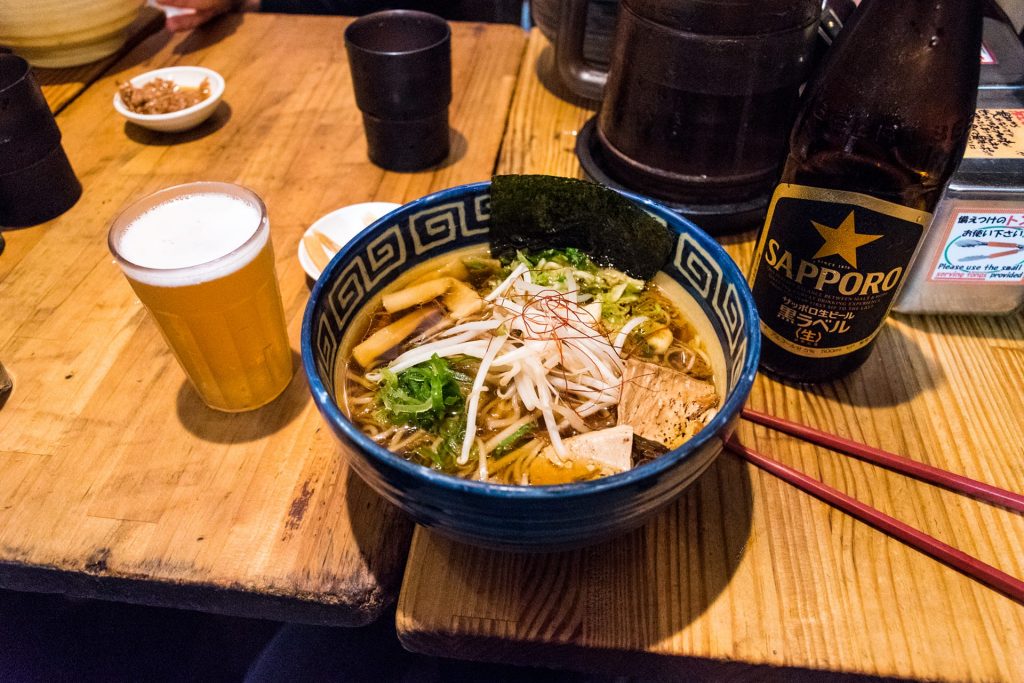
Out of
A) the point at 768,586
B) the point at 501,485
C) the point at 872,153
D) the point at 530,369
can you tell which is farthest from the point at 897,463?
the point at 501,485

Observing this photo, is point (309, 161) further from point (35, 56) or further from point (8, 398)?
point (35, 56)

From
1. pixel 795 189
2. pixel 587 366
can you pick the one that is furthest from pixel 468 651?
pixel 795 189

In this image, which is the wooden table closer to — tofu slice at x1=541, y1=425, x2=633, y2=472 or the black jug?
tofu slice at x1=541, y1=425, x2=633, y2=472

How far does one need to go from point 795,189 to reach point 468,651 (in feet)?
2.46

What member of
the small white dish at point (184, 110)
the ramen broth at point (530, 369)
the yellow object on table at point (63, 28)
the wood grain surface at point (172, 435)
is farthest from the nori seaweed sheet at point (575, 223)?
the yellow object on table at point (63, 28)

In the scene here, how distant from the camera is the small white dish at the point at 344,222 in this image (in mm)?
1341

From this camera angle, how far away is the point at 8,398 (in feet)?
3.66

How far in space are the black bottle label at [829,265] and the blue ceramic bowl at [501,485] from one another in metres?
0.15

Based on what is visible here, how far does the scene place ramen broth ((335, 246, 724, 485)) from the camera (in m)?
0.91

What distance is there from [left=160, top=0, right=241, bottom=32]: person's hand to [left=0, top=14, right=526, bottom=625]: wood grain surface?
57cm

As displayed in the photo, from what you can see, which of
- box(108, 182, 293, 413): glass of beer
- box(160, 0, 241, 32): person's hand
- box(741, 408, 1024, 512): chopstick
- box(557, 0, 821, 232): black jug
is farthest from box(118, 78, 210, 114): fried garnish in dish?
box(741, 408, 1024, 512): chopstick

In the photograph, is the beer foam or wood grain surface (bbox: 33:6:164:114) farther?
wood grain surface (bbox: 33:6:164:114)

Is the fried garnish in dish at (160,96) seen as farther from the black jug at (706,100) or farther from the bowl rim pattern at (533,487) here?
the bowl rim pattern at (533,487)

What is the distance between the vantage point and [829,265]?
0.97 metres
